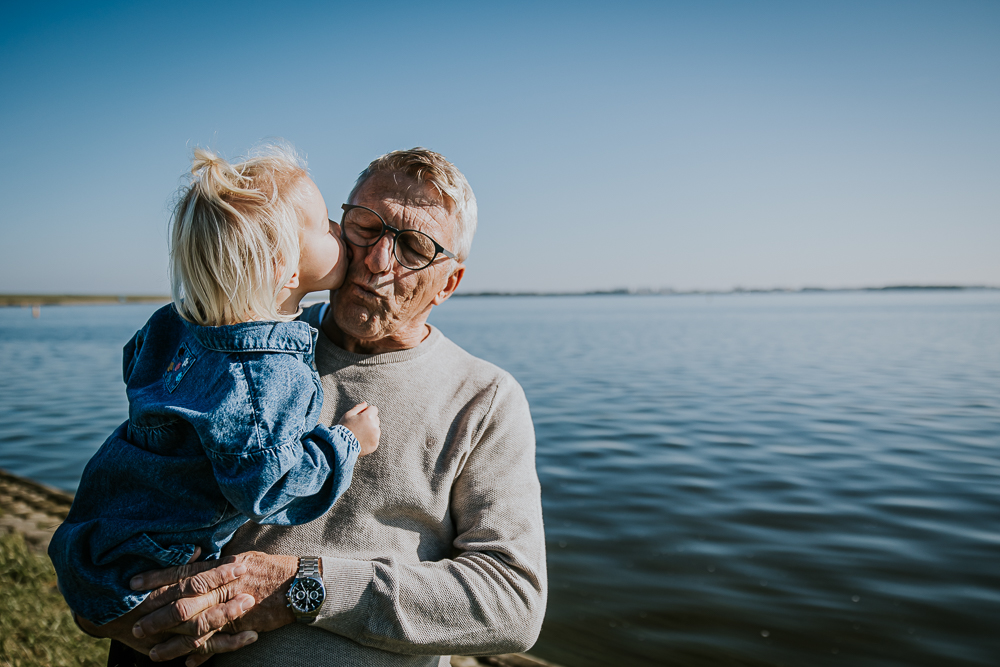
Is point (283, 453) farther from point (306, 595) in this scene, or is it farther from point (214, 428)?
point (306, 595)

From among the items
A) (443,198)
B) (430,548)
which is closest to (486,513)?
(430,548)

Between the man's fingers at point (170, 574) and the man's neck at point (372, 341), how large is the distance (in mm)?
770

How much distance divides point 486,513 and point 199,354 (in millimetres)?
934

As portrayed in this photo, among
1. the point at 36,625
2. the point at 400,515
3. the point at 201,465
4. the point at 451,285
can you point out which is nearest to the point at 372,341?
the point at 451,285

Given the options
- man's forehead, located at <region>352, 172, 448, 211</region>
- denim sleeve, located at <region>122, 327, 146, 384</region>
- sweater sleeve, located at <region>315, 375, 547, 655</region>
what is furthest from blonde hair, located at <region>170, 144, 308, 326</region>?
sweater sleeve, located at <region>315, 375, 547, 655</region>

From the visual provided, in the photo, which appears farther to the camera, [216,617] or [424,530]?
[424,530]

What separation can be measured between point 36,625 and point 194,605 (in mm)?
2765

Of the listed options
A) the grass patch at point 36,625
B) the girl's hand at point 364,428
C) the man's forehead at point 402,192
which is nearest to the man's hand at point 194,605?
the girl's hand at point 364,428

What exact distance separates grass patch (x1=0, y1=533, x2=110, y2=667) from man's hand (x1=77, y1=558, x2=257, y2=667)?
203 cm

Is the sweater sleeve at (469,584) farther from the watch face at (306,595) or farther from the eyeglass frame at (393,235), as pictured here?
the eyeglass frame at (393,235)

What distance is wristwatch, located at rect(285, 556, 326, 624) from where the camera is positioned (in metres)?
1.67

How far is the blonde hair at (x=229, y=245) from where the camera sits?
1.68m

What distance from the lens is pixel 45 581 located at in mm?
4363

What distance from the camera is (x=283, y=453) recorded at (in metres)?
1.50
